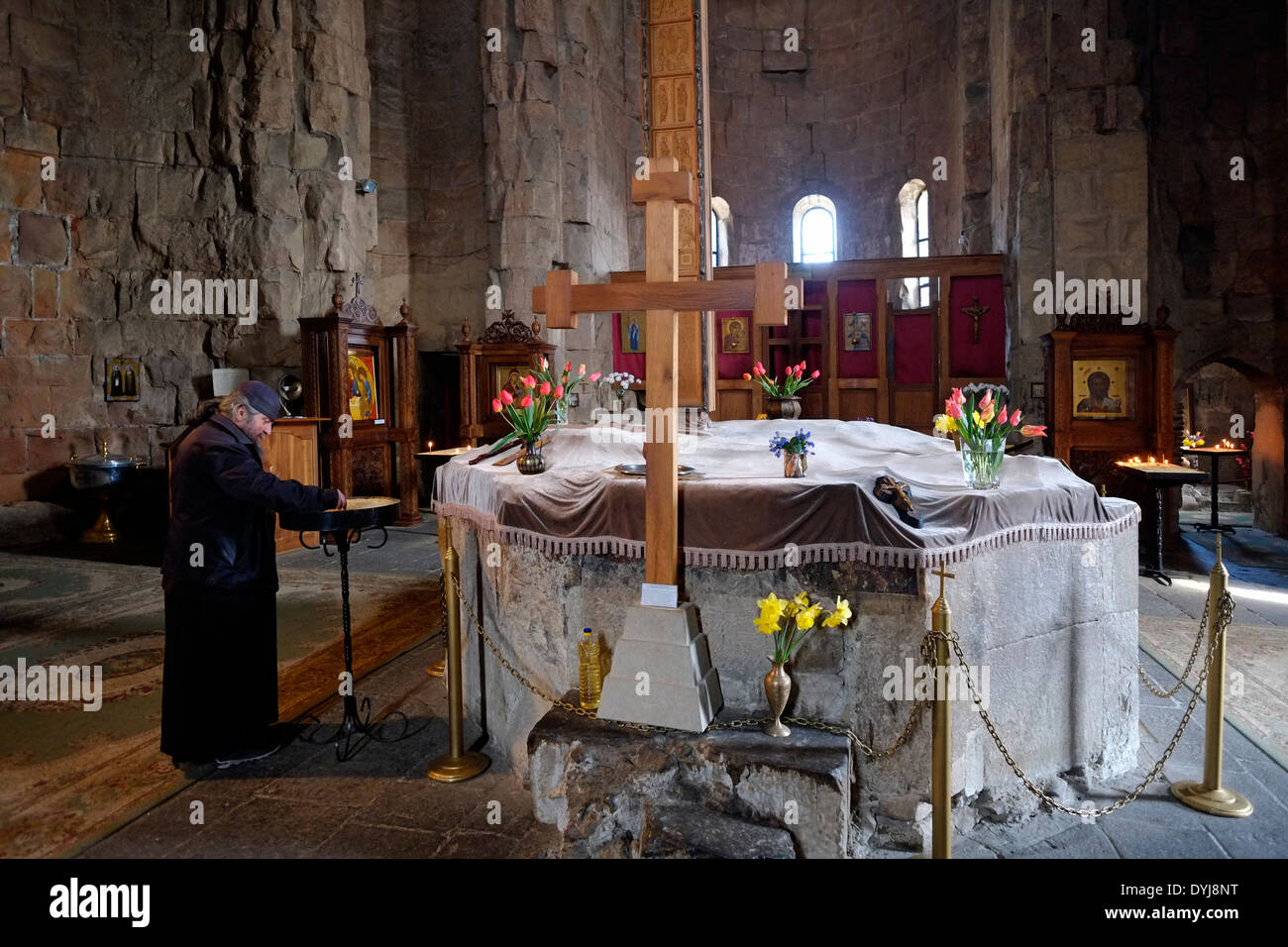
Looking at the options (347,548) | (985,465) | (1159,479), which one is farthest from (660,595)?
(1159,479)

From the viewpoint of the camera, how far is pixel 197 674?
3977 mm

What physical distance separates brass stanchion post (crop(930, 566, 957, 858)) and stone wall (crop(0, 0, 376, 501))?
10125 millimetres

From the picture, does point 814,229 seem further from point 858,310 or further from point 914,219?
point 858,310

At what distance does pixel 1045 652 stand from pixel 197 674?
4071mm

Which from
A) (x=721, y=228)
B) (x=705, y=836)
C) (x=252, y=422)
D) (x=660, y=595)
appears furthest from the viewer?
(x=721, y=228)

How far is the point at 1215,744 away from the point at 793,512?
221 cm

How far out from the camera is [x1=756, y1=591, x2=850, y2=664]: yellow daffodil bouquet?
3.32 meters

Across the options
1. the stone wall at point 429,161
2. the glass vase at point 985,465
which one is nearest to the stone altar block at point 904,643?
the glass vase at point 985,465

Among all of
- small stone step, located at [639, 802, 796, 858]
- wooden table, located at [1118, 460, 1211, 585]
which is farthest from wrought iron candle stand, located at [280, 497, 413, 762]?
wooden table, located at [1118, 460, 1211, 585]

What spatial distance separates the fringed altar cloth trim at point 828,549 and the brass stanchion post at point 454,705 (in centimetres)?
34

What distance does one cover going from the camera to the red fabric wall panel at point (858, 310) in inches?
A: 478

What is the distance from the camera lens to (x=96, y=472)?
10.3 m
